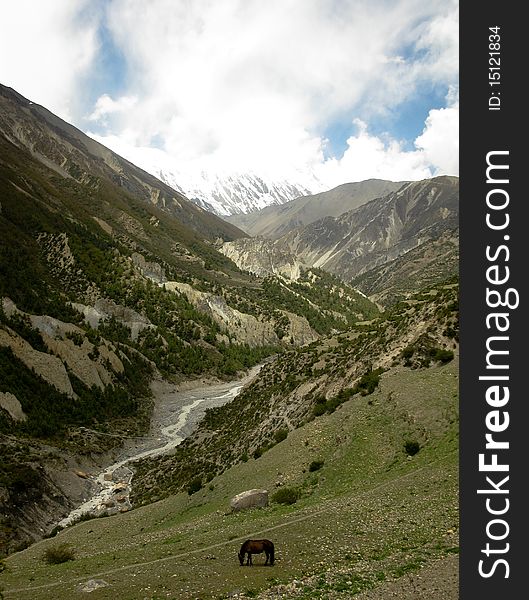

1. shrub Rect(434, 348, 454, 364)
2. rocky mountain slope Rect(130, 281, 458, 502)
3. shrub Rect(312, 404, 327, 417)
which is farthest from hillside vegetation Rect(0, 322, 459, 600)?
rocky mountain slope Rect(130, 281, 458, 502)

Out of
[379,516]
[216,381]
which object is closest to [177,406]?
[216,381]

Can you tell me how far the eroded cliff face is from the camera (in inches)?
5197

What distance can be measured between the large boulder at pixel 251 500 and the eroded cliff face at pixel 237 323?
102355mm

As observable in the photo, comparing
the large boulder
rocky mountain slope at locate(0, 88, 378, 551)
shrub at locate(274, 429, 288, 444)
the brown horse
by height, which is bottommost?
the brown horse

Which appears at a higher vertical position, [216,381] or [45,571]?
[216,381]

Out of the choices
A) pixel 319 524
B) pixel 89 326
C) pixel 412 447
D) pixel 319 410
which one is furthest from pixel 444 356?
pixel 89 326

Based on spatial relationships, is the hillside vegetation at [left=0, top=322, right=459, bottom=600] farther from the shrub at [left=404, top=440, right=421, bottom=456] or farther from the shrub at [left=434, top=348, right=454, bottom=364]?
the shrub at [left=434, top=348, right=454, bottom=364]

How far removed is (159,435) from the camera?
6094cm

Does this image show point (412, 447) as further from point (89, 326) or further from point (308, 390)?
point (89, 326)

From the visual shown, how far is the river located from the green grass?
7.13 m

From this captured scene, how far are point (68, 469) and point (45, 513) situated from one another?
29.6ft

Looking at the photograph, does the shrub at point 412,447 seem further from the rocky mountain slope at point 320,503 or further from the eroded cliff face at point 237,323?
the eroded cliff face at point 237,323

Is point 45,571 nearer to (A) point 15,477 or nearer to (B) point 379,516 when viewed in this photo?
(B) point 379,516

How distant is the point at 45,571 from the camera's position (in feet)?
60.3
